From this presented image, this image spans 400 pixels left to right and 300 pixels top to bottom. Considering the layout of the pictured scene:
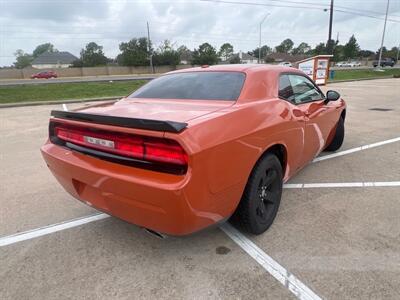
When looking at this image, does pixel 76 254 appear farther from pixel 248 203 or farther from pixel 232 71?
pixel 232 71

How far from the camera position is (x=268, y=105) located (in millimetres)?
2916

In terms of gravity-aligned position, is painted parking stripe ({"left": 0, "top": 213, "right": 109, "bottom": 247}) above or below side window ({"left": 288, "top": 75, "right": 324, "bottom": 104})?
below

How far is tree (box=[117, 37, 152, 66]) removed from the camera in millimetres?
59156

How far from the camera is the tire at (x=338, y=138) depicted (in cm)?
520

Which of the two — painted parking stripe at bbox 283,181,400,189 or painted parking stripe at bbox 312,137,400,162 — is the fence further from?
painted parking stripe at bbox 283,181,400,189

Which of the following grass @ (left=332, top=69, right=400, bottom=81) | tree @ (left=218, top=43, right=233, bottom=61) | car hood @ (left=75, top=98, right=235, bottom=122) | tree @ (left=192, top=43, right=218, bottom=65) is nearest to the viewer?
car hood @ (left=75, top=98, right=235, bottom=122)

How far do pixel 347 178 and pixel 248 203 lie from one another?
7.31 feet

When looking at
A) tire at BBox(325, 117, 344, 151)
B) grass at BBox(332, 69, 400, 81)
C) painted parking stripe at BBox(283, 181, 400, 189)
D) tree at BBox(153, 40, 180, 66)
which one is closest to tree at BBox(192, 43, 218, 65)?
tree at BBox(153, 40, 180, 66)

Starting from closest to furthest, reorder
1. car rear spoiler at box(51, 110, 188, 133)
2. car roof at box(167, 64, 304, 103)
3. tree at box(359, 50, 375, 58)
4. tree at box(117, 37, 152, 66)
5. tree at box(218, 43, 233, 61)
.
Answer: car rear spoiler at box(51, 110, 188, 133) < car roof at box(167, 64, 304, 103) < tree at box(117, 37, 152, 66) < tree at box(218, 43, 233, 61) < tree at box(359, 50, 375, 58)

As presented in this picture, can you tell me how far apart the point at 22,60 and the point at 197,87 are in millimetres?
124534

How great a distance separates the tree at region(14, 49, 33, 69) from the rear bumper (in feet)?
391

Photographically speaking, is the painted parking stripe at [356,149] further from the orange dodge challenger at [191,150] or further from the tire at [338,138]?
the orange dodge challenger at [191,150]

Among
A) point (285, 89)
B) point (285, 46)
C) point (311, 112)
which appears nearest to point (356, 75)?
point (311, 112)

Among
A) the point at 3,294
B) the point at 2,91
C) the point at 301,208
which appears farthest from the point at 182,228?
the point at 2,91
